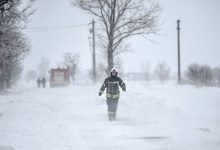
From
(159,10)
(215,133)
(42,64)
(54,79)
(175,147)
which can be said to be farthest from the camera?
(42,64)

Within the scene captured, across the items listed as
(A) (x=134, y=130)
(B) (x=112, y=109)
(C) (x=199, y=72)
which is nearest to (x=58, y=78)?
(C) (x=199, y=72)

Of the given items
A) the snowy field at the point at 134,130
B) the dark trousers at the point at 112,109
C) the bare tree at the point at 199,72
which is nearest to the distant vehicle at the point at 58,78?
the bare tree at the point at 199,72

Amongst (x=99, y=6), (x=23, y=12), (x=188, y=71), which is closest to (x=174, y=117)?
(x=23, y=12)

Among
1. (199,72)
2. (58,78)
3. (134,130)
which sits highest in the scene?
(199,72)

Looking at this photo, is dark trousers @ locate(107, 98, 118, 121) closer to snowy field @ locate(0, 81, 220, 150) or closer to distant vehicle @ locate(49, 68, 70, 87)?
snowy field @ locate(0, 81, 220, 150)

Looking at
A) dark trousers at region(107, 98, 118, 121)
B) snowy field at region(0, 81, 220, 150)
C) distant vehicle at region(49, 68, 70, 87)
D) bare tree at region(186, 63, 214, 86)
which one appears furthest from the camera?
distant vehicle at region(49, 68, 70, 87)

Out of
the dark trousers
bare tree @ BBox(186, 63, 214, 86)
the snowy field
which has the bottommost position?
the snowy field

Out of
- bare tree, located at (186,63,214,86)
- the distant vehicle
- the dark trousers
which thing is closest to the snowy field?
the dark trousers

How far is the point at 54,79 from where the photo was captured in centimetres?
6938

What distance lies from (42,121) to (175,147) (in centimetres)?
705

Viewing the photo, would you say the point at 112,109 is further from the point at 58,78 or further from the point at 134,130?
the point at 58,78

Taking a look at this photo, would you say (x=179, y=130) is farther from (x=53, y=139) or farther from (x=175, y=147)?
(x=53, y=139)

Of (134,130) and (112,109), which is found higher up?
(112,109)

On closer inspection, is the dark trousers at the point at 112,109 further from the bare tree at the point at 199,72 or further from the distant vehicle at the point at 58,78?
the distant vehicle at the point at 58,78
